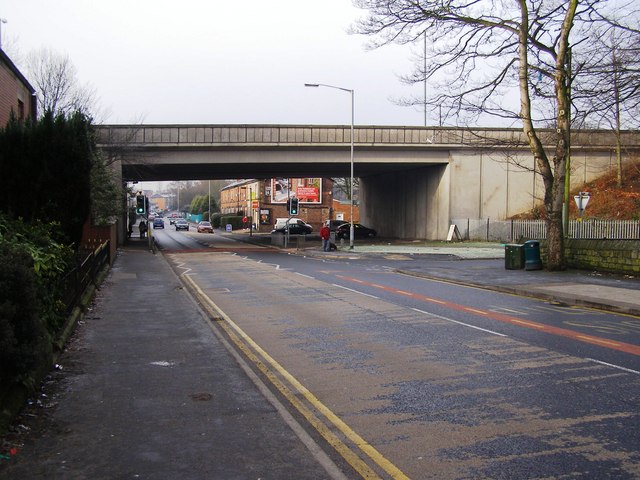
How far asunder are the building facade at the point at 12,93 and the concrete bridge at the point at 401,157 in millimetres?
13674

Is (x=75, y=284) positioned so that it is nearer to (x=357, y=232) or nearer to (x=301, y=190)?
(x=357, y=232)

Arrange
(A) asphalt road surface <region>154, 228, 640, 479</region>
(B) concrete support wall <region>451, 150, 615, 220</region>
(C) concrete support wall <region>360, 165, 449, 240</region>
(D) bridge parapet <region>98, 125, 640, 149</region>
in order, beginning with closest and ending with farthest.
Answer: (A) asphalt road surface <region>154, 228, 640, 479</region> → (D) bridge parapet <region>98, 125, 640, 149</region> → (B) concrete support wall <region>451, 150, 615, 220</region> → (C) concrete support wall <region>360, 165, 449, 240</region>

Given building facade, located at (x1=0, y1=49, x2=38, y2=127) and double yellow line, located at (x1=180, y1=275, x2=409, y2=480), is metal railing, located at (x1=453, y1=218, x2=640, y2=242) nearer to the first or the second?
building facade, located at (x1=0, y1=49, x2=38, y2=127)

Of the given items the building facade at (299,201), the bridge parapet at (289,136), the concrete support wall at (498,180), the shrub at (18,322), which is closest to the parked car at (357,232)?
the concrete support wall at (498,180)

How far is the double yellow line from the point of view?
4.87m

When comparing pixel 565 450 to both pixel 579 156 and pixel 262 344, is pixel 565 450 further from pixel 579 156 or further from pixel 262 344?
pixel 579 156

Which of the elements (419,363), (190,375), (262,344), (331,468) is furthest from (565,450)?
(262,344)

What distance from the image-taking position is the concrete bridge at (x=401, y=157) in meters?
40.8

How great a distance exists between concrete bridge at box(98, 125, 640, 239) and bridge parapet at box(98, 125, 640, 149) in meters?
0.07

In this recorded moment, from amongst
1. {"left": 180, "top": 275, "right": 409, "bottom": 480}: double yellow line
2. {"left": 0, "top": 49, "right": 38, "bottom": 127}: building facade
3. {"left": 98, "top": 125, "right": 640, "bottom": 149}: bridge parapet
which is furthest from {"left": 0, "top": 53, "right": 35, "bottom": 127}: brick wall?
{"left": 98, "top": 125, "right": 640, "bottom": 149}: bridge parapet

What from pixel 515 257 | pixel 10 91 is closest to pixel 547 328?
pixel 515 257

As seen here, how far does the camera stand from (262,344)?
9.88 meters

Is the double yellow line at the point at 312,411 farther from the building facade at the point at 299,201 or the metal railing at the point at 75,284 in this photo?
the building facade at the point at 299,201

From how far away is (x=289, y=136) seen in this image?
138 feet
